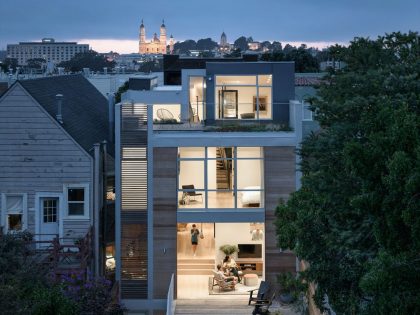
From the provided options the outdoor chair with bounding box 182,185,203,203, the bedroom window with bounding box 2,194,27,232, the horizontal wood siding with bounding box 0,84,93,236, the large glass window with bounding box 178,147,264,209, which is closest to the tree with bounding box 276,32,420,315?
the large glass window with bounding box 178,147,264,209

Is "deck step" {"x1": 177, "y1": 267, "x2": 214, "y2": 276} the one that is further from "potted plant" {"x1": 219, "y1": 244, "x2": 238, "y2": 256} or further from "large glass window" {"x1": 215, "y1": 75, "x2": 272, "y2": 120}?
"large glass window" {"x1": 215, "y1": 75, "x2": 272, "y2": 120}

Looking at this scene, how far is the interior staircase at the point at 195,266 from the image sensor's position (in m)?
27.1

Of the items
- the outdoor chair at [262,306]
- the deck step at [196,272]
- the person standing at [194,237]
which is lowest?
the outdoor chair at [262,306]

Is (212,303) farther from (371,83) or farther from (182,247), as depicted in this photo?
(371,83)

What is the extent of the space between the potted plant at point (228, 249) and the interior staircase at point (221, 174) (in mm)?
2110

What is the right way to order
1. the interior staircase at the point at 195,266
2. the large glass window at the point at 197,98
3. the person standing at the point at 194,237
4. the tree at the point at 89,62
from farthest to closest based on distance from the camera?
the tree at the point at 89,62 < the large glass window at the point at 197,98 < the interior staircase at the point at 195,266 < the person standing at the point at 194,237

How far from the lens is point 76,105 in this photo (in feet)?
111

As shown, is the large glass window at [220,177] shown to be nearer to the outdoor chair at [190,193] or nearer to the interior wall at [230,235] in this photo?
the outdoor chair at [190,193]

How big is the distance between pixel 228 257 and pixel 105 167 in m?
5.64

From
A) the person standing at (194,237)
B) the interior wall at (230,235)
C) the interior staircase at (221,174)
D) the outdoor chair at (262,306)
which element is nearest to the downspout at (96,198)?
the person standing at (194,237)

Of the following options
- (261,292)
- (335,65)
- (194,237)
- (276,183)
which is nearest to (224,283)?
(261,292)

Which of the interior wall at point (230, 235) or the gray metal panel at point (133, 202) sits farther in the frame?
the interior wall at point (230, 235)

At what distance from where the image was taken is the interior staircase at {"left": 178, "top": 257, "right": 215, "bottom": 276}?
27094 millimetres

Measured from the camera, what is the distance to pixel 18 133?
26.3 metres
